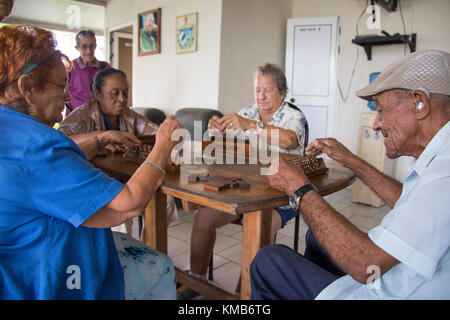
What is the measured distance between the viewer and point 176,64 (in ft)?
17.6

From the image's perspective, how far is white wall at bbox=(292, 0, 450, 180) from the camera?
462 centimetres

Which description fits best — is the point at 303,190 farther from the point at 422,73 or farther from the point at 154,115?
the point at 154,115

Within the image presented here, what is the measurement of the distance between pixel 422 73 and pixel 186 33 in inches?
178

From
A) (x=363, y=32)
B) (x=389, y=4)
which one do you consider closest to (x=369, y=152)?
(x=363, y=32)

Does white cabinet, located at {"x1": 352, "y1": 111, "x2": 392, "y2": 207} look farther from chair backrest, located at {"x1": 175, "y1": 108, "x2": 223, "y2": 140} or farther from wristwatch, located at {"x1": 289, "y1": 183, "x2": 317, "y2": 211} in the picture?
wristwatch, located at {"x1": 289, "y1": 183, "x2": 317, "y2": 211}

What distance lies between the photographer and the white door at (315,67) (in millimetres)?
5418

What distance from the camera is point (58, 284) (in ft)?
3.43

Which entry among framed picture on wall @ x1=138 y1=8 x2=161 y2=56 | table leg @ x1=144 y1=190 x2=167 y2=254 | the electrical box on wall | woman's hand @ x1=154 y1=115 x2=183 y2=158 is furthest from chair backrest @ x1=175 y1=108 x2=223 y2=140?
woman's hand @ x1=154 y1=115 x2=183 y2=158

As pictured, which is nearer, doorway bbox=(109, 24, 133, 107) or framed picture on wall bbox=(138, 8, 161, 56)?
framed picture on wall bbox=(138, 8, 161, 56)

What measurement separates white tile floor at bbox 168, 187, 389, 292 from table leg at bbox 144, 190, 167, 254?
0.76 metres

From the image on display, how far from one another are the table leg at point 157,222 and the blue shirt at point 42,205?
2.70 ft

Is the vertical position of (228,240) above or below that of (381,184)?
below

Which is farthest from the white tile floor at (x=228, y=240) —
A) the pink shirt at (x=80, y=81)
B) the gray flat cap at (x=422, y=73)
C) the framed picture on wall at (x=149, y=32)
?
the framed picture on wall at (x=149, y=32)
